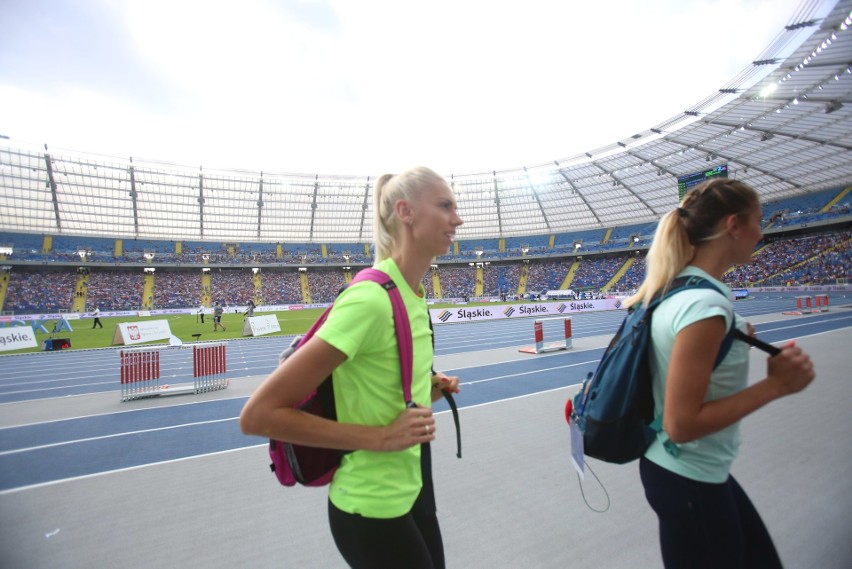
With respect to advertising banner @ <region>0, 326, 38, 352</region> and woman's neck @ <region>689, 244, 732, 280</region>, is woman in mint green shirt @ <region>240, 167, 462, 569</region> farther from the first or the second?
advertising banner @ <region>0, 326, 38, 352</region>

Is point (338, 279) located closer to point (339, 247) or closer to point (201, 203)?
point (339, 247)

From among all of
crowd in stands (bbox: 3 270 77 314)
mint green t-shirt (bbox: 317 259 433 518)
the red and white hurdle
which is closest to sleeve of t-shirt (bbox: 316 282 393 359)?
mint green t-shirt (bbox: 317 259 433 518)

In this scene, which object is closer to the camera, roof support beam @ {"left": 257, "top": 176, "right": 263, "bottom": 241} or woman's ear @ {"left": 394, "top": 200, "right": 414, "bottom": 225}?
woman's ear @ {"left": 394, "top": 200, "right": 414, "bottom": 225}

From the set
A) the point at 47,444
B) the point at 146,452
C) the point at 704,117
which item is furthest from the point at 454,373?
the point at 704,117

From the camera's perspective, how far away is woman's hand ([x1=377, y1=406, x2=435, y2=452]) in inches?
51.7

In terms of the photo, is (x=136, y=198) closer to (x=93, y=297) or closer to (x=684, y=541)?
(x=93, y=297)

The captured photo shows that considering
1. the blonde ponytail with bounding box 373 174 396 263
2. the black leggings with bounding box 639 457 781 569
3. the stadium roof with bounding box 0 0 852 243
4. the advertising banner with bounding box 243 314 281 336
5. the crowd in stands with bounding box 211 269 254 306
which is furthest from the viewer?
the crowd in stands with bounding box 211 269 254 306

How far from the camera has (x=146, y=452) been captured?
5.32 meters

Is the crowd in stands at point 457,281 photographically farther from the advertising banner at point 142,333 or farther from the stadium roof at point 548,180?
the advertising banner at point 142,333

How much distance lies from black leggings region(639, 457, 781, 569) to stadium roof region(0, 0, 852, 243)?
23497mm

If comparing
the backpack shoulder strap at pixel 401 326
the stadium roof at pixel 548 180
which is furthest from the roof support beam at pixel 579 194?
the backpack shoulder strap at pixel 401 326

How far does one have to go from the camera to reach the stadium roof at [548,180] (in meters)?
26.0

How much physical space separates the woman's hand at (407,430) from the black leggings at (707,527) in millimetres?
1102

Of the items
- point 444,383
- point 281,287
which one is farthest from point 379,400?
point 281,287
